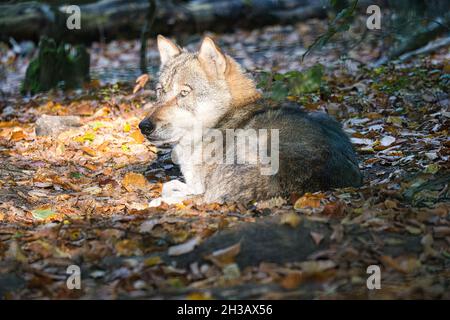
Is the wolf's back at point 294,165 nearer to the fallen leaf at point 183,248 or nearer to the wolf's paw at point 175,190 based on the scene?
the wolf's paw at point 175,190

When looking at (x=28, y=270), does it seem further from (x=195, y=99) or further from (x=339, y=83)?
(x=339, y=83)

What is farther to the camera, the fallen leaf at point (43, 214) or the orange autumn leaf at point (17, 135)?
the orange autumn leaf at point (17, 135)

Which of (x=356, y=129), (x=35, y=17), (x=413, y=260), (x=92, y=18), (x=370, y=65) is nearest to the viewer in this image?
(x=413, y=260)

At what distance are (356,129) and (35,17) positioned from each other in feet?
32.4

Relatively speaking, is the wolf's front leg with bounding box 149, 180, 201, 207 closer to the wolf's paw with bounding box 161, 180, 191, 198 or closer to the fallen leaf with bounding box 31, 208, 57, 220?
the wolf's paw with bounding box 161, 180, 191, 198

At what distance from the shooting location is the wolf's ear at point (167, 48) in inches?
285

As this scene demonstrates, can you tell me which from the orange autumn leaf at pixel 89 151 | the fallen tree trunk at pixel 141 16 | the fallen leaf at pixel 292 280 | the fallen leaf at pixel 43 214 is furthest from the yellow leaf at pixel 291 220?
the fallen tree trunk at pixel 141 16

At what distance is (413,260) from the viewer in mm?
4336

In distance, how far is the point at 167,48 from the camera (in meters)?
7.28

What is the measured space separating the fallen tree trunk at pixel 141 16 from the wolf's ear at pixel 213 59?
9.13m

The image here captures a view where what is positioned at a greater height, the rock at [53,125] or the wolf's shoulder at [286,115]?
the rock at [53,125]

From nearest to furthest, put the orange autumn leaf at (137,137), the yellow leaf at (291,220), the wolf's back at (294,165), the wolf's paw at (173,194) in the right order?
the yellow leaf at (291,220), the wolf's back at (294,165), the wolf's paw at (173,194), the orange autumn leaf at (137,137)
